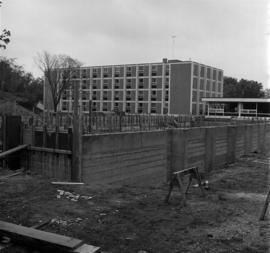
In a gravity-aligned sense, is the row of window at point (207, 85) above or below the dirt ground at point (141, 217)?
above

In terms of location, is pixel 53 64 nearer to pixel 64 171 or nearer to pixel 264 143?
pixel 264 143

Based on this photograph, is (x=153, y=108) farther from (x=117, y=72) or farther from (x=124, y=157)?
(x=124, y=157)

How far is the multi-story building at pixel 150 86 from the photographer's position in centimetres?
9088

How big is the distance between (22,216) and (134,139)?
8961 millimetres

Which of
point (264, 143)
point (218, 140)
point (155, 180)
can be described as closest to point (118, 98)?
point (264, 143)

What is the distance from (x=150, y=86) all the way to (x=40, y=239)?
92.7m

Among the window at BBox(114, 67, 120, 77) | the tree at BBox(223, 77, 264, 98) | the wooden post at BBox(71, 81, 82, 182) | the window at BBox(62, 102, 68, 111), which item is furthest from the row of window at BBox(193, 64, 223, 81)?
the wooden post at BBox(71, 81, 82, 182)

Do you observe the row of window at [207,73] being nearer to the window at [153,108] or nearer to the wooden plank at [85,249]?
the window at [153,108]

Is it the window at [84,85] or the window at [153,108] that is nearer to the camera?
the window at [153,108]

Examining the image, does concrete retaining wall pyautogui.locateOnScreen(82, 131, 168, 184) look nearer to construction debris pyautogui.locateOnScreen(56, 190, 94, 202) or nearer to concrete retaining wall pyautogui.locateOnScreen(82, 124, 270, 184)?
concrete retaining wall pyautogui.locateOnScreen(82, 124, 270, 184)

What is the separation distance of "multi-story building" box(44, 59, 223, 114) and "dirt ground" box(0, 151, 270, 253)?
250ft

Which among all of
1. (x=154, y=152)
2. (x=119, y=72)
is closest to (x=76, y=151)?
(x=154, y=152)

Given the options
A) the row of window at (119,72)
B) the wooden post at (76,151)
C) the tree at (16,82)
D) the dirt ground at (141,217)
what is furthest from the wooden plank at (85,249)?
the row of window at (119,72)

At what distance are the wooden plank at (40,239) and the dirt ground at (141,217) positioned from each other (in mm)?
730
